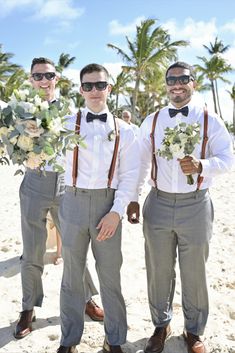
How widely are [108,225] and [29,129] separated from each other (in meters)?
1.02

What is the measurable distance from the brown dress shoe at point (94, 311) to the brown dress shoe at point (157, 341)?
2.40 ft

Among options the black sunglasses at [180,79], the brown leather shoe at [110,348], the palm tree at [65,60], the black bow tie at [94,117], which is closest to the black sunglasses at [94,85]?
the black bow tie at [94,117]

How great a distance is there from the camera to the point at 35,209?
3.78 meters

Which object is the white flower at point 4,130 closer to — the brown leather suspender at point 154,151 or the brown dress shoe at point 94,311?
the brown leather suspender at point 154,151

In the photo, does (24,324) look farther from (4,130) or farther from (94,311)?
(4,130)

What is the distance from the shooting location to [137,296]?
4.64 metres

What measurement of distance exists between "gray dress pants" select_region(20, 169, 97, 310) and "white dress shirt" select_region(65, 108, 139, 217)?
1.85 feet

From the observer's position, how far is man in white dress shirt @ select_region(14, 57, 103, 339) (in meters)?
3.79

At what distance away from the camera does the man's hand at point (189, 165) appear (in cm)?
307

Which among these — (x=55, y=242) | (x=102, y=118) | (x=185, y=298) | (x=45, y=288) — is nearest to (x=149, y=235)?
(x=185, y=298)

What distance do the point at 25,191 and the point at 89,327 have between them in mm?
1448

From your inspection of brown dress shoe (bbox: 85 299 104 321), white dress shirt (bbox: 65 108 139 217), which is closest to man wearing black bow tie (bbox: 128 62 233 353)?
white dress shirt (bbox: 65 108 139 217)

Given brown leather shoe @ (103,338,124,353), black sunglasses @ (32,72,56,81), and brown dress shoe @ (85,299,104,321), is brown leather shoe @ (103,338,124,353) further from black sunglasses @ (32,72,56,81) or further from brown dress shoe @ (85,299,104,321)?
black sunglasses @ (32,72,56,81)

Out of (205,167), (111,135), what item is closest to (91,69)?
(111,135)
